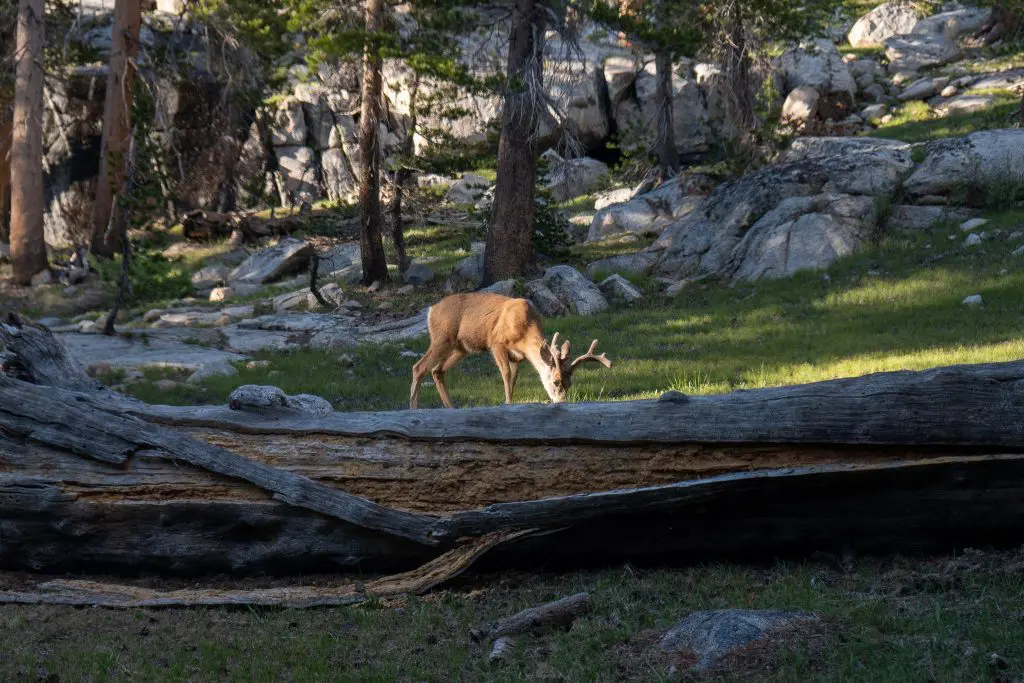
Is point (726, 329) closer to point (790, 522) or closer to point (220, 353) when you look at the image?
point (220, 353)

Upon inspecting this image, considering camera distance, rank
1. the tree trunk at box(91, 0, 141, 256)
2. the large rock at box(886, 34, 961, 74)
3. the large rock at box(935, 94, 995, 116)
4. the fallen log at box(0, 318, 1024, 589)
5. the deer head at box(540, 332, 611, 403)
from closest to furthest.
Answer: the fallen log at box(0, 318, 1024, 589)
the deer head at box(540, 332, 611, 403)
the tree trunk at box(91, 0, 141, 256)
the large rock at box(935, 94, 995, 116)
the large rock at box(886, 34, 961, 74)

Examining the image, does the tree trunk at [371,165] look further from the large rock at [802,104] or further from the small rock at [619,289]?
the large rock at [802,104]

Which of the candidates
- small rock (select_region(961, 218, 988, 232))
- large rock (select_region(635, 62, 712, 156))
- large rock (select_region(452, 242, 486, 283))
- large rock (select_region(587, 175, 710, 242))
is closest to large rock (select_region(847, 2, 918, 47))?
large rock (select_region(635, 62, 712, 156))

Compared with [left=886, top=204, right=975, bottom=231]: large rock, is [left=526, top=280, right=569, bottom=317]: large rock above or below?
below

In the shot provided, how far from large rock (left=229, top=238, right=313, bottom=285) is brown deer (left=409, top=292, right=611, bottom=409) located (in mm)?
12852

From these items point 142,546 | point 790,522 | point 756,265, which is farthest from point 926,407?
point 756,265

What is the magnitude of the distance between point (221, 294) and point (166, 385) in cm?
1016

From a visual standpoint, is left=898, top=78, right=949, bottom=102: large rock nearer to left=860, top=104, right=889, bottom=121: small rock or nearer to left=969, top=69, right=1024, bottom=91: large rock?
left=969, top=69, right=1024, bottom=91: large rock

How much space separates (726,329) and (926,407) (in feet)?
30.8

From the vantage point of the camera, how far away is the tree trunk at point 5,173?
1268 inches

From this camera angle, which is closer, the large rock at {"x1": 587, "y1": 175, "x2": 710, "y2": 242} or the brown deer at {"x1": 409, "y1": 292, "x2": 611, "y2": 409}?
the brown deer at {"x1": 409, "y1": 292, "x2": 611, "y2": 409}

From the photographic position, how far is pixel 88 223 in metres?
33.6

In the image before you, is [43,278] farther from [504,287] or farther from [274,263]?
[504,287]

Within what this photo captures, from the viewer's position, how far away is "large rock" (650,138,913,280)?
18.6 m
